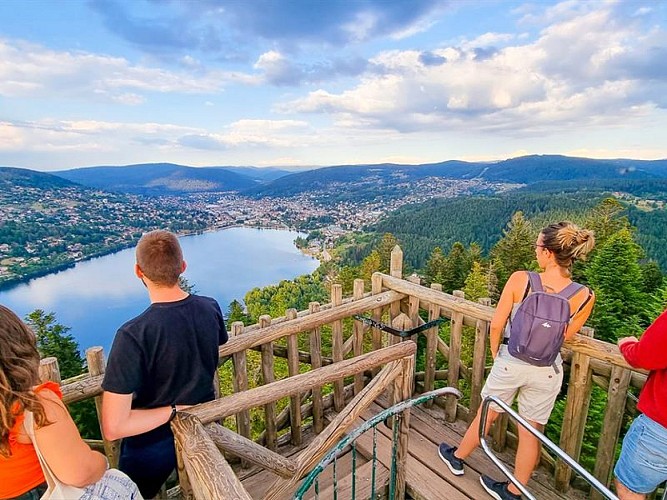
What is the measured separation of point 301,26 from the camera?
1694 centimetres

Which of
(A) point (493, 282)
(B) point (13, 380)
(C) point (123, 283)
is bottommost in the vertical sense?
(C) point (123, 283)

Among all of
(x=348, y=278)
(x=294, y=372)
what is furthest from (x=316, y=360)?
(x=348, y=278)

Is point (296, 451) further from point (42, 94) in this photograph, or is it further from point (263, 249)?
point (263, 249)

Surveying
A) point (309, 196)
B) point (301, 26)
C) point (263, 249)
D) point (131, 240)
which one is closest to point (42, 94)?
point (131, 240)

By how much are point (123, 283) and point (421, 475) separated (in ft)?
216

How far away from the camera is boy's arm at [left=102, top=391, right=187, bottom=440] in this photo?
140 cm

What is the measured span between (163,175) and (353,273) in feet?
521

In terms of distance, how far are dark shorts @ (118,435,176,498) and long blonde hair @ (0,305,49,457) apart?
67 cm

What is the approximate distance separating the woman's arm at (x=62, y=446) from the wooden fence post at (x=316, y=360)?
5.90 feet

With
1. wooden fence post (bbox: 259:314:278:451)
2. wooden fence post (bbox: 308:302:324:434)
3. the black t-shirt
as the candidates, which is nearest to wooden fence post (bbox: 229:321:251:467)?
wooden fence post (bbox: 259:314:278:451)

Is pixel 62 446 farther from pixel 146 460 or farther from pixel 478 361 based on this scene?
pixel 478 361

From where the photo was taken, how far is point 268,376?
2.80 metres

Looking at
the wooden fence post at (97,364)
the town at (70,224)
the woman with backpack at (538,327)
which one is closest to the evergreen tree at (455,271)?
the woman with backpack at (538,327)

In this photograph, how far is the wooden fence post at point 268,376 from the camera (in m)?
2.67
